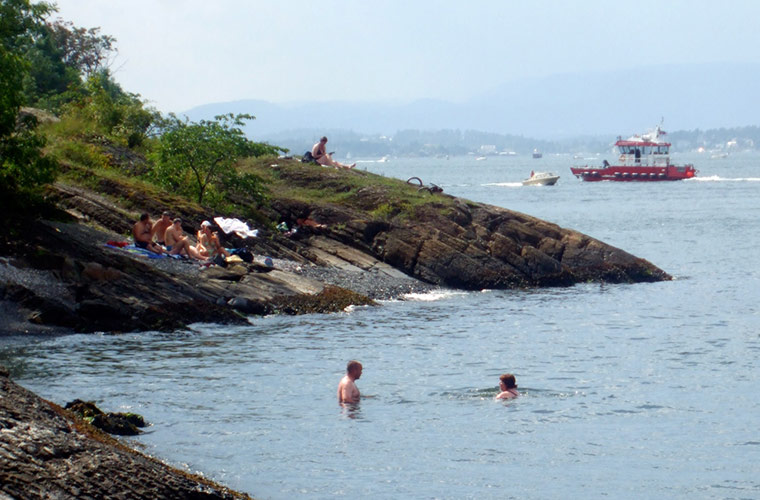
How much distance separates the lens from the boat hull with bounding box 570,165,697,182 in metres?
125

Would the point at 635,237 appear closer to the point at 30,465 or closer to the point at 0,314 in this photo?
the point at 0,314

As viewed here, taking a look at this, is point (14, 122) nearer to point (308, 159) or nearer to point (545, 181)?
point (308, 159)

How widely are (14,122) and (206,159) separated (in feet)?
35.8

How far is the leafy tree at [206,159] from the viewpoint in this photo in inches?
1478

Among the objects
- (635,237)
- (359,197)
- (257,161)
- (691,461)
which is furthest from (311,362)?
(635,237)

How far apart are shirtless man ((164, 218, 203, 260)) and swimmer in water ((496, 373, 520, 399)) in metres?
12.8

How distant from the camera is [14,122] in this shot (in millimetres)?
27250

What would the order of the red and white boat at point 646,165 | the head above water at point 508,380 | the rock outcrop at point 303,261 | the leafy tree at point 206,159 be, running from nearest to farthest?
the head above water at point 508,380 < the rock outcrop at point 303,261 < the leafy tree at point 206,159 < the red and white boat at point 646,165

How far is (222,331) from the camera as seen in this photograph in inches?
1045

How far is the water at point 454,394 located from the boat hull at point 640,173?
91435 mm

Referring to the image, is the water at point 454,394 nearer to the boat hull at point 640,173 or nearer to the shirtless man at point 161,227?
the shirtless man at point 161,227

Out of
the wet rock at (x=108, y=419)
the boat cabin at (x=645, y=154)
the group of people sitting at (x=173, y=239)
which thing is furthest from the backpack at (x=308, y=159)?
the boat cabin at (x=645, y=154)

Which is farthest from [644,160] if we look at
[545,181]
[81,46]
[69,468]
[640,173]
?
[69,468]

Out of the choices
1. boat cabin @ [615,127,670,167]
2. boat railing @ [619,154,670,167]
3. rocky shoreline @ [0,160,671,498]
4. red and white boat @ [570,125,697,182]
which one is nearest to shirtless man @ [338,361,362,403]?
rocky shoreline @ [0,160,671,498]
